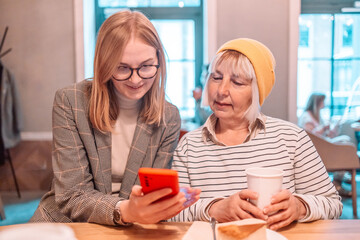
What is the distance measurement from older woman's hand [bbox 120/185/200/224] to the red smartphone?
1 cm

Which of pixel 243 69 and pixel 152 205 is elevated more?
pixel 243 69

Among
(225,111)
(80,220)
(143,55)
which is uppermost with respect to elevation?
(143,55)

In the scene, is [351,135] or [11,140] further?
[351,135]

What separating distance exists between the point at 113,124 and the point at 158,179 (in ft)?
2.16

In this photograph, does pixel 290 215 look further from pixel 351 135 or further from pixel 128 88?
pixel 351 135

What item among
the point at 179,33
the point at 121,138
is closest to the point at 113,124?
the point at 121,138

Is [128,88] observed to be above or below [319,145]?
above

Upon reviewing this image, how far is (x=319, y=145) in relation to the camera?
2.90 metres

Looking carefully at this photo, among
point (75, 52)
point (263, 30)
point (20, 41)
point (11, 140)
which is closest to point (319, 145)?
point (263, 30)

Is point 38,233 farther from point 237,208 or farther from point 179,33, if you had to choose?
point 179,33

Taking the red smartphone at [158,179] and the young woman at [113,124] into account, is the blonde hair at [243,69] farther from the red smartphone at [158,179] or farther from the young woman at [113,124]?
the red smartphone at [158,179]

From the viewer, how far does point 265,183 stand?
2.78 feet

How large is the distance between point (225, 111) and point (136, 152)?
371mm

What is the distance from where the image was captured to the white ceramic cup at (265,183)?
2.76ft
